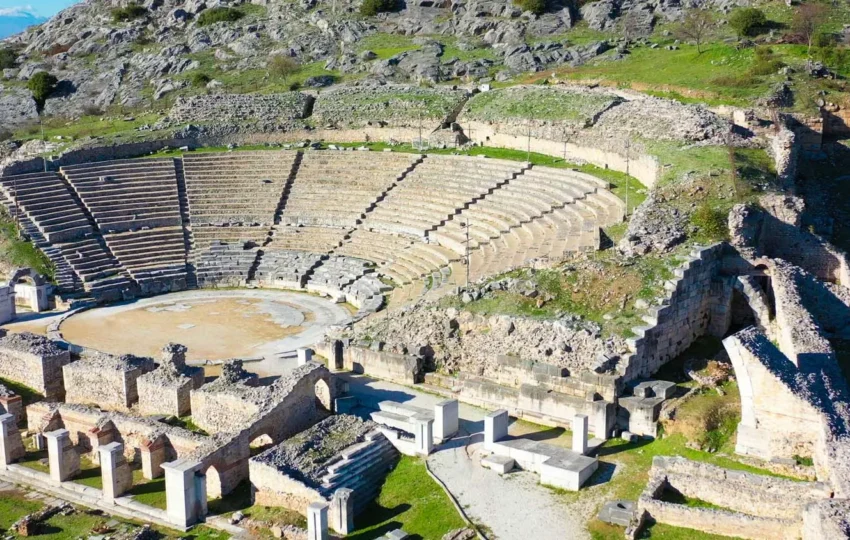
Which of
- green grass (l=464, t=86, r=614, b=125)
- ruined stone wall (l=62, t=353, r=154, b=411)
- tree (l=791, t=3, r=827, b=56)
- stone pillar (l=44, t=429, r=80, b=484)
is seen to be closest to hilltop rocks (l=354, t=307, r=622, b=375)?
ruined stone wall (l=62, t=353, r=154, b=411)

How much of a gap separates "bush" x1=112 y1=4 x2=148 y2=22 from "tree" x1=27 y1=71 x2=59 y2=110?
12.1 m

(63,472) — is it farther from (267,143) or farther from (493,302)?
(267,143)

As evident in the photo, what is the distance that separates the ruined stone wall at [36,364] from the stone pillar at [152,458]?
19.1 feet

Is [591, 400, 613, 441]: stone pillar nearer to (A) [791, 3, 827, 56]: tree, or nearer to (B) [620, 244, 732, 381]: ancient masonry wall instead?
(B) [620, 244, 732, 381]: ancient masonry wall

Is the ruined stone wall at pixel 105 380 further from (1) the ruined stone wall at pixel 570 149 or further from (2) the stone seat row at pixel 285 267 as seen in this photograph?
(1) the ruined stone wall at pixel 570 149

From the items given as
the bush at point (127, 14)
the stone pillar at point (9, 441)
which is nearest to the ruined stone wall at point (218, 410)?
the stone pillar at point (9, 441)

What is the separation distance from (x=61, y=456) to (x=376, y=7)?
166 ft

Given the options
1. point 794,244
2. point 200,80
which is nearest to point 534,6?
point 200,80

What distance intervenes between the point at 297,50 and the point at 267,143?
18.3 metres

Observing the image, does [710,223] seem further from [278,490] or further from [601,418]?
[278,490]

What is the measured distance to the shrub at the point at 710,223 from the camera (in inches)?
985

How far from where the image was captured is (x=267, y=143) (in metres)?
46.3

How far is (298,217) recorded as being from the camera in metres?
39.7

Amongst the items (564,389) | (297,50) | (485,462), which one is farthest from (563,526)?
(297,50)
